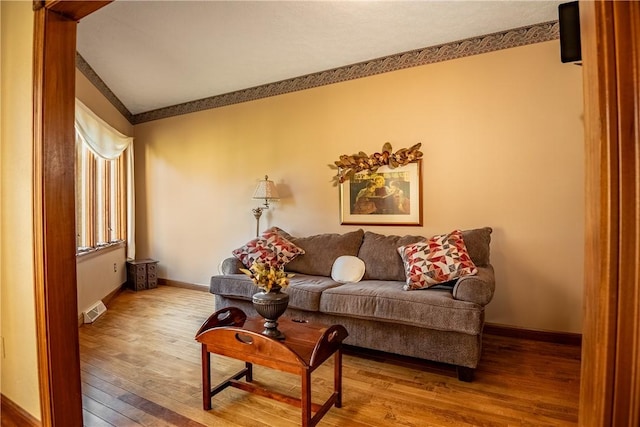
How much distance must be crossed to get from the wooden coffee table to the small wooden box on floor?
3.23 meters

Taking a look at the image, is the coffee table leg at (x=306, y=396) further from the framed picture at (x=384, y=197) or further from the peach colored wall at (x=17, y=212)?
the framed picture at (x=384, y=197)

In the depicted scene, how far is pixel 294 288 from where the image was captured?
2850 millimetres

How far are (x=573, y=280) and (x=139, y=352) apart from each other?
146 inches

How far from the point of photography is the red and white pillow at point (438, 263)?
258cm

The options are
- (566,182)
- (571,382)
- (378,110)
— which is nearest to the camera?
(571,382)

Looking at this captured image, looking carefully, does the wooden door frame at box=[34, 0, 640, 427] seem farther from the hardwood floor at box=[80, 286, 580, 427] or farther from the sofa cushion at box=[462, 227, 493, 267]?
the sofa cushion at box=[462, 227, 493, 267]

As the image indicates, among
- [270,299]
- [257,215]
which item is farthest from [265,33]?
[270,299]

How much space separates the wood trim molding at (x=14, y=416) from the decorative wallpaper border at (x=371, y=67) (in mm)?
3317

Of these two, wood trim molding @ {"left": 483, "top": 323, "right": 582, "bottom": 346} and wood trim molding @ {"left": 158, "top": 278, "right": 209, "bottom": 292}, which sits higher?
wood trim molding @ {"left": 158, "top": 278, "right": 209, "bottom": 292}

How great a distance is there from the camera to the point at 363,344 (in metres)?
2.60

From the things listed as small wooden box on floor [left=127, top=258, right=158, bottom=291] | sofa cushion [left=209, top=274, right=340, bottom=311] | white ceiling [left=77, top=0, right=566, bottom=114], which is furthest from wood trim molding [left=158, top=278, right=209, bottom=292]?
white ceiling [left=77, top=0, right=566, bottom=114]

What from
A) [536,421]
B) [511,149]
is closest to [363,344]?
[536,421]

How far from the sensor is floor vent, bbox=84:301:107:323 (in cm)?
348

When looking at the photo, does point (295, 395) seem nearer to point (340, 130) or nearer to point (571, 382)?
point (571, 382)
